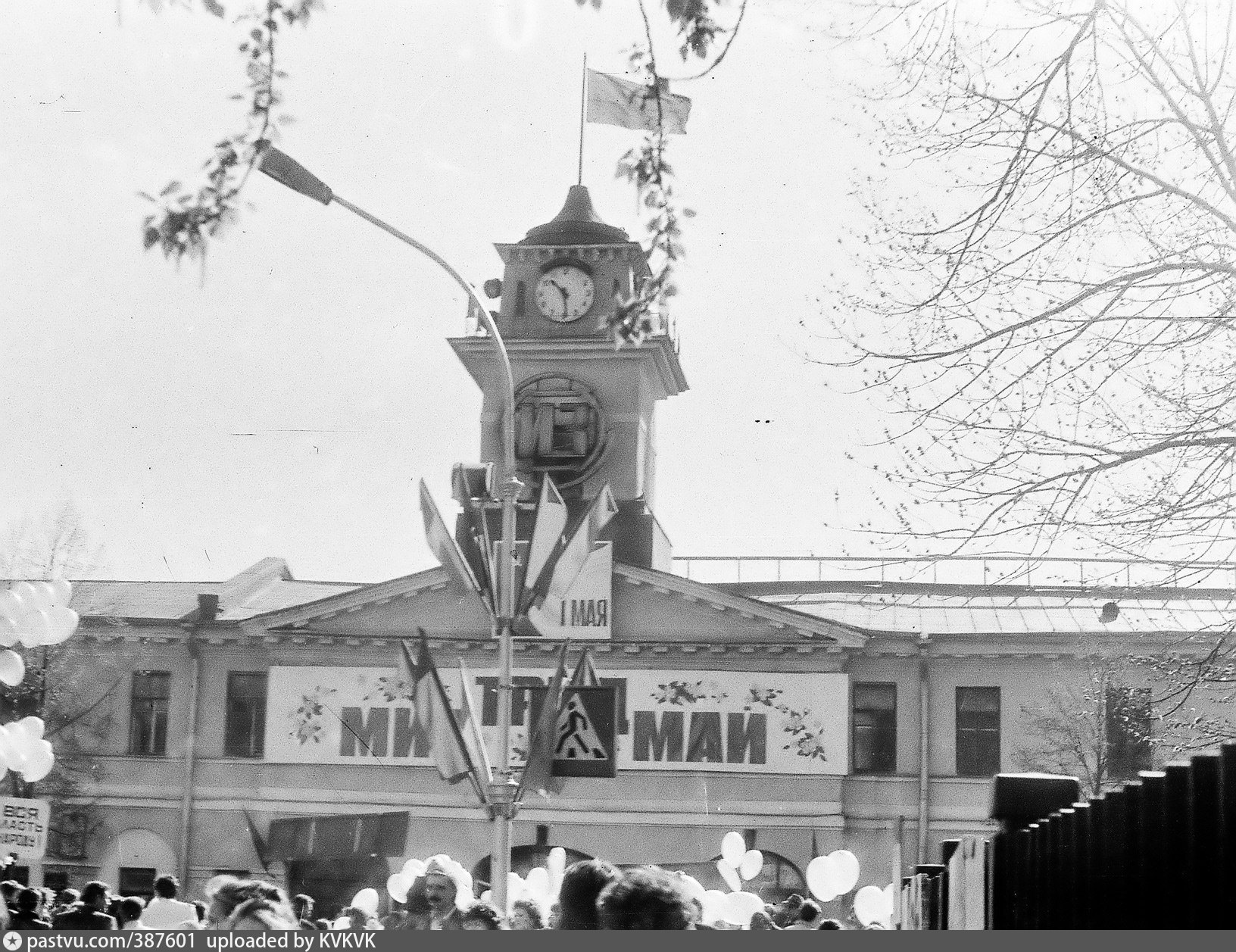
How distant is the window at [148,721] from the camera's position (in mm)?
37844

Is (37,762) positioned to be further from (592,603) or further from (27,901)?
(592,603)

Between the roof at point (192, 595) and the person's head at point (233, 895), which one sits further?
the roof at point (192, 595)

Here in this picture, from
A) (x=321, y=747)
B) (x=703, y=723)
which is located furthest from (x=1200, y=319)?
(x=321, y=747)

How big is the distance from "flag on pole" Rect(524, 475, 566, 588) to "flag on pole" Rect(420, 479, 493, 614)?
0.52 meters

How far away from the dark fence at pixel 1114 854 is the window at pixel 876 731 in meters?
30.8

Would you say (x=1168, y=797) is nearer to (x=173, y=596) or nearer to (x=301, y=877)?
(x=301, y=877)

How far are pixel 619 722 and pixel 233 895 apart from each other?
29521 millimetres

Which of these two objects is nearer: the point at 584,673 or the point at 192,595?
the point at 584,673

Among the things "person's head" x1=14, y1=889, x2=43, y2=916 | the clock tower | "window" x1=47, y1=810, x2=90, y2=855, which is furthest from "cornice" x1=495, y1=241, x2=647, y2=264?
"person's head" x1=14, y1=889, x2=43, y2=916

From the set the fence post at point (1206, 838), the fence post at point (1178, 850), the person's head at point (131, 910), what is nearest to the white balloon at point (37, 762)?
the person's head at point (131, 910)

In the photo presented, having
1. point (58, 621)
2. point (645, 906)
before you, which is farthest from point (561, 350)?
point (645, 906)

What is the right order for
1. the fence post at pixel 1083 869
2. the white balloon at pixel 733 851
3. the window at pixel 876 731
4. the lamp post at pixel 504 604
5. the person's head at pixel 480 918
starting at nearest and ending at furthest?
the fence post at pixel 1083 869, the person's head at pixel 480 918, the lamp post at pixel 504 604, the white balloon at pixel 733 851, the window at pixel 876 731

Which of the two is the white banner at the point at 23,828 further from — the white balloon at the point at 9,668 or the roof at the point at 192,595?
the roof at the point at 192,595

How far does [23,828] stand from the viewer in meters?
17.1
